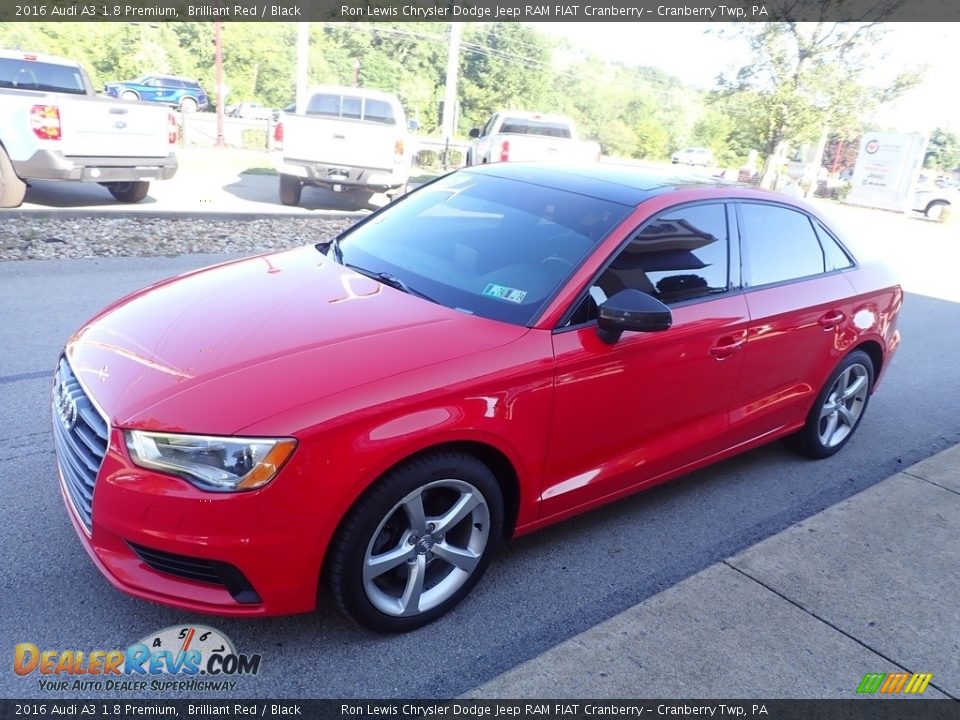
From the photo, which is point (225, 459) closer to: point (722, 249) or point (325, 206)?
point (722, 249)

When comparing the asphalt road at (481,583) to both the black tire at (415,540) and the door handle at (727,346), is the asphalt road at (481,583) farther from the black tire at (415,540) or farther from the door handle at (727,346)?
the door handle at (727,346)

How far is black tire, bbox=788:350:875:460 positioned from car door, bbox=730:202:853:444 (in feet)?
0.41

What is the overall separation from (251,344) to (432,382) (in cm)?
68

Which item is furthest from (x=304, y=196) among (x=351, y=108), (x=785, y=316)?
(x=785, y=316)

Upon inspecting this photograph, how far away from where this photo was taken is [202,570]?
8.04ft

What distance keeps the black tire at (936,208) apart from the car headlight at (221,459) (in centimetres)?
2976

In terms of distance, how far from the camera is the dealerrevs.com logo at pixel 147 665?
98.4 inches

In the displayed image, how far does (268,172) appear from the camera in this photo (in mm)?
18234

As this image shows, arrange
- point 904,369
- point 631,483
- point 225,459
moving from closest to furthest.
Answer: point 225,459
point 631,483
point 904,369

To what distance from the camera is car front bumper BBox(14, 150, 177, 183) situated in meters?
9.45

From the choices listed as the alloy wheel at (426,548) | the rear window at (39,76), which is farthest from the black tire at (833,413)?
the rear window at (39,76)

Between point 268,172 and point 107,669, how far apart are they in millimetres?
17053

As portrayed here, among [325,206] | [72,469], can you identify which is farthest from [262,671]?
[325,206]

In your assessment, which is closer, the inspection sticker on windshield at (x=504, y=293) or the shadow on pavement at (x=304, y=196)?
the inspection sticker on windshield at (x=504, y=293)
